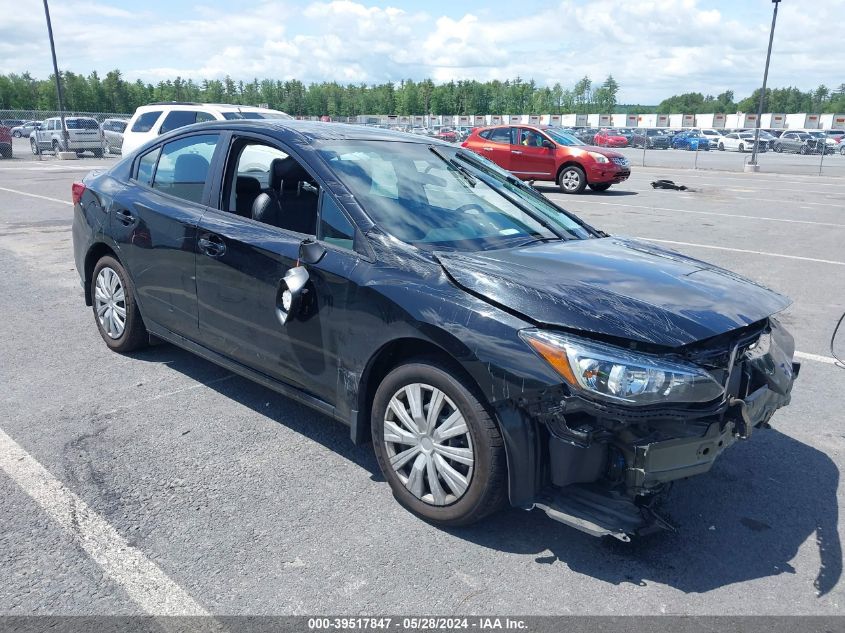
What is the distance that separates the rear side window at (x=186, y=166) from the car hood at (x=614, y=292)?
1.86m

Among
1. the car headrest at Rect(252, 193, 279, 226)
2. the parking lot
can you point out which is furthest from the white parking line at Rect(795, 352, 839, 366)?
the car headrest at Rect(252, 193, 279, 226)

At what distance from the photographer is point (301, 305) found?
136 inches

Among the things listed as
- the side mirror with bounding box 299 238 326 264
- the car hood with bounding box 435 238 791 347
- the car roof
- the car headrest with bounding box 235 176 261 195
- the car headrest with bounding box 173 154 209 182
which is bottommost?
the car hood with bounding box 435 238 791 347

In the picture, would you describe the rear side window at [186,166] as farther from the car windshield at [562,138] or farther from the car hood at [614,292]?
the car windshield at [562,138]

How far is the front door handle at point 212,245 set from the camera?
12.9ft

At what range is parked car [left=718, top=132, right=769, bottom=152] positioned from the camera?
164ft

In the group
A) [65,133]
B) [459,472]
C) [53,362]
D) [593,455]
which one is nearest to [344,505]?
[459,472]

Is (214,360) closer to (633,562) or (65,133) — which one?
(633,562)

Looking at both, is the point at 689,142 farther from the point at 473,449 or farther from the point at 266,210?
the point at 473,449

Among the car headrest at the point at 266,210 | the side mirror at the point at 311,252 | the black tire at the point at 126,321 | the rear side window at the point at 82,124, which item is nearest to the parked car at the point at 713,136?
the rear side window at the point at 82,124

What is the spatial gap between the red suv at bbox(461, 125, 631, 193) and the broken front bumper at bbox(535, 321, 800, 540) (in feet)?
51.5

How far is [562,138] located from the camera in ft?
61.3

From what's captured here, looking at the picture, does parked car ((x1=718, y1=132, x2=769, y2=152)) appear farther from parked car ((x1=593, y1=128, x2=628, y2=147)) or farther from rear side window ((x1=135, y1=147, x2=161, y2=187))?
rear side window ((x1=135, y1=147, x2=161, y2=187))

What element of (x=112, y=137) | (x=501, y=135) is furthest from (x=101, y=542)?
(x=112, y=137)
